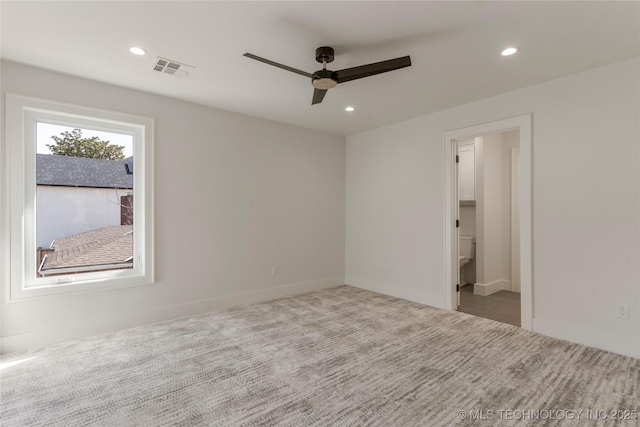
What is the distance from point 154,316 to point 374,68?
3.31 meters

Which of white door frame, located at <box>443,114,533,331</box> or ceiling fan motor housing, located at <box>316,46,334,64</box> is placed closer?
ceiling fan motor housing, located at <box>316,46,334,64</box>

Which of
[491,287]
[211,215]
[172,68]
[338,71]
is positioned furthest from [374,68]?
[491,287]

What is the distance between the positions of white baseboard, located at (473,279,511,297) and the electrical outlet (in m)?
1.99

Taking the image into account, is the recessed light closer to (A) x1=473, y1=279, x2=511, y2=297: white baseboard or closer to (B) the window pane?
(B) the window pane

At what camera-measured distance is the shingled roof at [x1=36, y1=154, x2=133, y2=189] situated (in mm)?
2971

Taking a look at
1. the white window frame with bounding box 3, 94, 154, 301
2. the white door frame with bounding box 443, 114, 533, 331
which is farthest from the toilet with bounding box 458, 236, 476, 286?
the white window frame with bounding box 3, 94, 154, 301

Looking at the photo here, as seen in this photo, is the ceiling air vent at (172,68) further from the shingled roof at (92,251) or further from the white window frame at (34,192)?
the shingled roof at (92,251)

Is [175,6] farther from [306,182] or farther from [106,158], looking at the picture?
[306,182]

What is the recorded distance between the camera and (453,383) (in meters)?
2.23

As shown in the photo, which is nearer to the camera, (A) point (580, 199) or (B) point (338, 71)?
(B) point (338, 71)

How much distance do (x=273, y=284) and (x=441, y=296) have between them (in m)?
2.22

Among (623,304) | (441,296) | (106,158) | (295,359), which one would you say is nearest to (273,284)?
(295,359)

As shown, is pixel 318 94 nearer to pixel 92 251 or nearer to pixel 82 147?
pixel 82 147

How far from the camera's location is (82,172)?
3182mm
